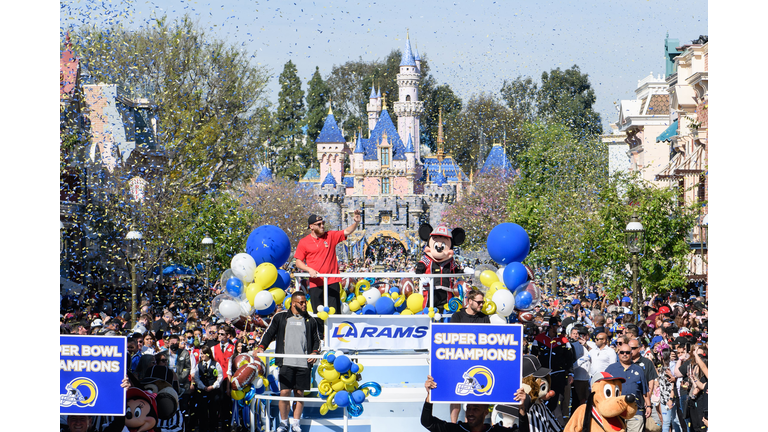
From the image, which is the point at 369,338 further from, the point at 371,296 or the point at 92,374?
the point at 92,374

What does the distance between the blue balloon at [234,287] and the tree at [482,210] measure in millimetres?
45410

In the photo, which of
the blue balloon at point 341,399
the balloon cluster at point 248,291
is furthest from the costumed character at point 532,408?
the balloon cluster at point 248,291

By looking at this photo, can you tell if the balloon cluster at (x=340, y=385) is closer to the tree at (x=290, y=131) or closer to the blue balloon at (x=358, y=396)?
the blue balloon at (x=358, y=396)

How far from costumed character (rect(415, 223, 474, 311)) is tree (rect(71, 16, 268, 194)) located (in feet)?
69.6

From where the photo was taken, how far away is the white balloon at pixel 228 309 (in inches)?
441

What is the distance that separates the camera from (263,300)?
10781mm

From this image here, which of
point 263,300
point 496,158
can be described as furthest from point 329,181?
point 263,300

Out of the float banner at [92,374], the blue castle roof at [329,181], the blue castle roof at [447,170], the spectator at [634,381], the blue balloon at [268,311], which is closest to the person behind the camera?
the float banner at [92,374]

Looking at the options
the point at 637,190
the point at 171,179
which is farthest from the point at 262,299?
the point at 171,179

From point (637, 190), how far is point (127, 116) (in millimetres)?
20751

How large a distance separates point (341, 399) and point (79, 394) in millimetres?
2391

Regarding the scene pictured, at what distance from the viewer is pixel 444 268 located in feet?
36.6

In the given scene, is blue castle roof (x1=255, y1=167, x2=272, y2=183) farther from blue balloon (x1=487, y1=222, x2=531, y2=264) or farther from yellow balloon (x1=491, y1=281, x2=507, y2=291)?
yellow balloon (x1=491, y1=281, x2=507, y2=291)

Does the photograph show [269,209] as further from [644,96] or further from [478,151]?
[478,151]
